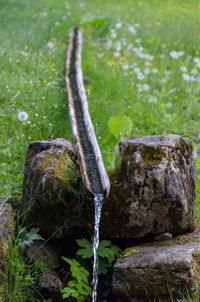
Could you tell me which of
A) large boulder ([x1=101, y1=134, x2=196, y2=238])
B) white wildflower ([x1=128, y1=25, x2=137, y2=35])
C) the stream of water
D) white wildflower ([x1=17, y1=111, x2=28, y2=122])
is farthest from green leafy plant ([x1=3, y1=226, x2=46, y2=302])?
white wildflower ([x1=128, y1=25, x2=137, y2=35])

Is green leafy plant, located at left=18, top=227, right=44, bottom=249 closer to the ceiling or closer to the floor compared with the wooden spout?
closer to the floor

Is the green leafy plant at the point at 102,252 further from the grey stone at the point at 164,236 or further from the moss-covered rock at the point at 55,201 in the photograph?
the grey stone at the point at 164,236

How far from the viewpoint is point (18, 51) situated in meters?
7.98

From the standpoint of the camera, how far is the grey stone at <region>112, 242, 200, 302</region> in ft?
9.41

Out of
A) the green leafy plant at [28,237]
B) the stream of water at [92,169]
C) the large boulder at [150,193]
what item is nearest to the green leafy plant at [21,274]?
the green leafy plant at [28,237]

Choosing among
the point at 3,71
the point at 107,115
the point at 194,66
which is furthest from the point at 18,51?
the point at 194,66

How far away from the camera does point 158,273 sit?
2.94m

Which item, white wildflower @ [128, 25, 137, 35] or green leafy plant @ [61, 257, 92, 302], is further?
white wildflower @ [128, 25, 137, 35]

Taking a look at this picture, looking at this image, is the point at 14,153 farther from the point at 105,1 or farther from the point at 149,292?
the point at 105,1

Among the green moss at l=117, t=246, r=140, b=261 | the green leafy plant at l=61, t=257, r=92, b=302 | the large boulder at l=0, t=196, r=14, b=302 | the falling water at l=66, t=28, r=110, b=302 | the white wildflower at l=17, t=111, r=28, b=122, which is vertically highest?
the white wildflower at l=17, t=111, r=28, b=122

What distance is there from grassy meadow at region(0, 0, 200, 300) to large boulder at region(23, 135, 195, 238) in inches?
22.9

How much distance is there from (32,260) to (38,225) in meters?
0.33

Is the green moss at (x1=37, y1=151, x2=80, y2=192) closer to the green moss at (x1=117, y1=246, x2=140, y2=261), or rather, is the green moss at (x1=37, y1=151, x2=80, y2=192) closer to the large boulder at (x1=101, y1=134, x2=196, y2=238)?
the large boulder at (x1=101, y1=134, x2=196, y2=238)

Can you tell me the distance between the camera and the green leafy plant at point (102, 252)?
3.34 metres
